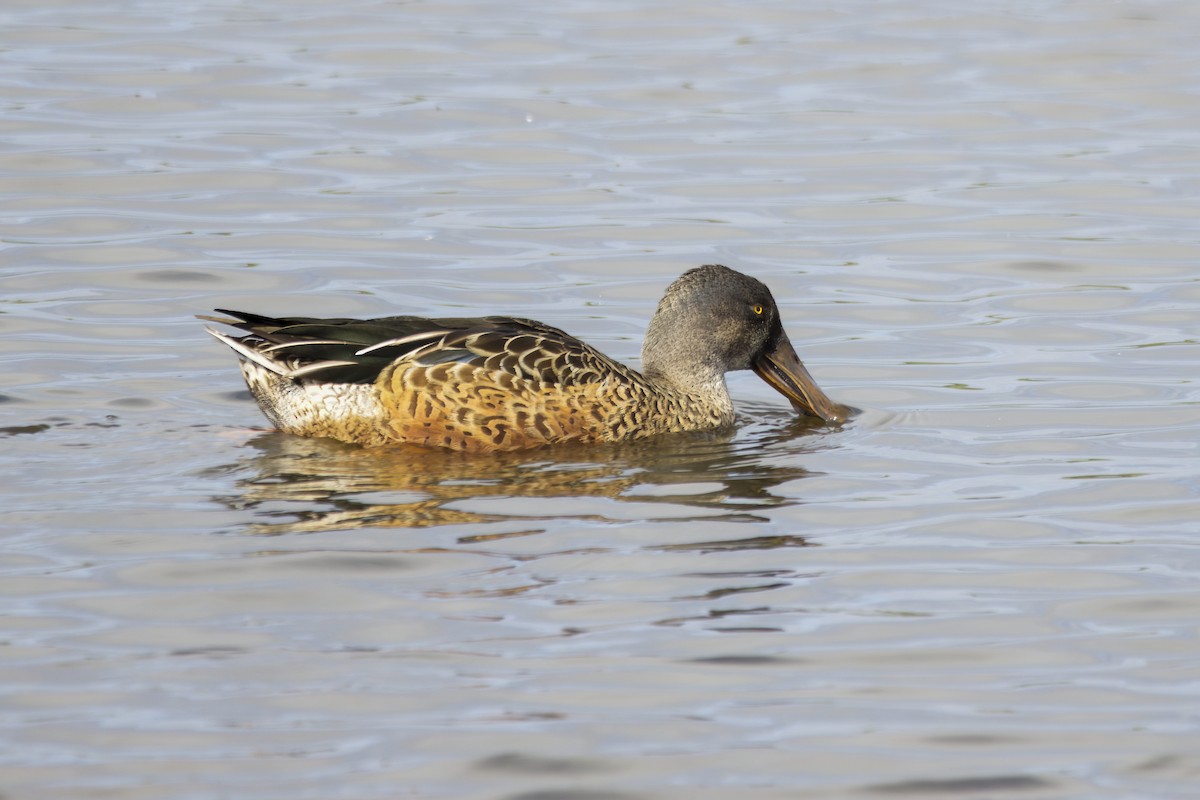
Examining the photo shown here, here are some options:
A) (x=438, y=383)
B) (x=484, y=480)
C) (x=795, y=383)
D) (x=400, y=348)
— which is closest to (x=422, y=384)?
(x=438, y=383)

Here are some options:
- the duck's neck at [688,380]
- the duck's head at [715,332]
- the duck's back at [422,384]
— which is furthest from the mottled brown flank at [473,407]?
the duck's head at [715,332]

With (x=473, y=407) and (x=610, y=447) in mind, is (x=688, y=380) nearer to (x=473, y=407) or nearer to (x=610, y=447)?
(x=610, y=447)

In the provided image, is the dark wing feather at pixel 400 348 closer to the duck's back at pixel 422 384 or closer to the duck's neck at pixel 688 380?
the duck's back at pixel 422 384

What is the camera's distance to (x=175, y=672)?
644 cm

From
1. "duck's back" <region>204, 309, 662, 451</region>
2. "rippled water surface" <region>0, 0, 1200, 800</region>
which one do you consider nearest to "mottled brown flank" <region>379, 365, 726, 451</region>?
"duck's back" <region>204, 309, 662, 451</region>

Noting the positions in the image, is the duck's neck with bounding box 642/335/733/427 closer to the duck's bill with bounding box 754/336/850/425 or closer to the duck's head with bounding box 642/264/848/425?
the duck's head with bounding box 642/264/848/425

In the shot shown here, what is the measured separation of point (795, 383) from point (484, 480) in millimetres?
2267

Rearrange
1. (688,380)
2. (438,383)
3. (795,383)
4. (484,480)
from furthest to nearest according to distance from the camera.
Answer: (795,383), (688,380), (438,383), (484,480)

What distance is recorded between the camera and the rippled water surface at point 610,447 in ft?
20.0

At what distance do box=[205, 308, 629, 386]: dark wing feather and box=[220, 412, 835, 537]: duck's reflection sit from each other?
367 millimetres

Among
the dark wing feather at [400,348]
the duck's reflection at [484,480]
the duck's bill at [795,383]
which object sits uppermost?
the dark wing feather at [400,348]

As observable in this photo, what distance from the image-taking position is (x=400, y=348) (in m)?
9.54

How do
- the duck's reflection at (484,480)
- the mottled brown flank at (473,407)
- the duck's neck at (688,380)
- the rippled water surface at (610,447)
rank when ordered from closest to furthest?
1. the rippled water surface at (610,447)
2. the duck's reflection at (484,480)
3. the mottled brown flank at (473,407)
4. the duck's neck at (688,380)

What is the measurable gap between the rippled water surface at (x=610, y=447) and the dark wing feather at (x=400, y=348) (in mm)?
424
